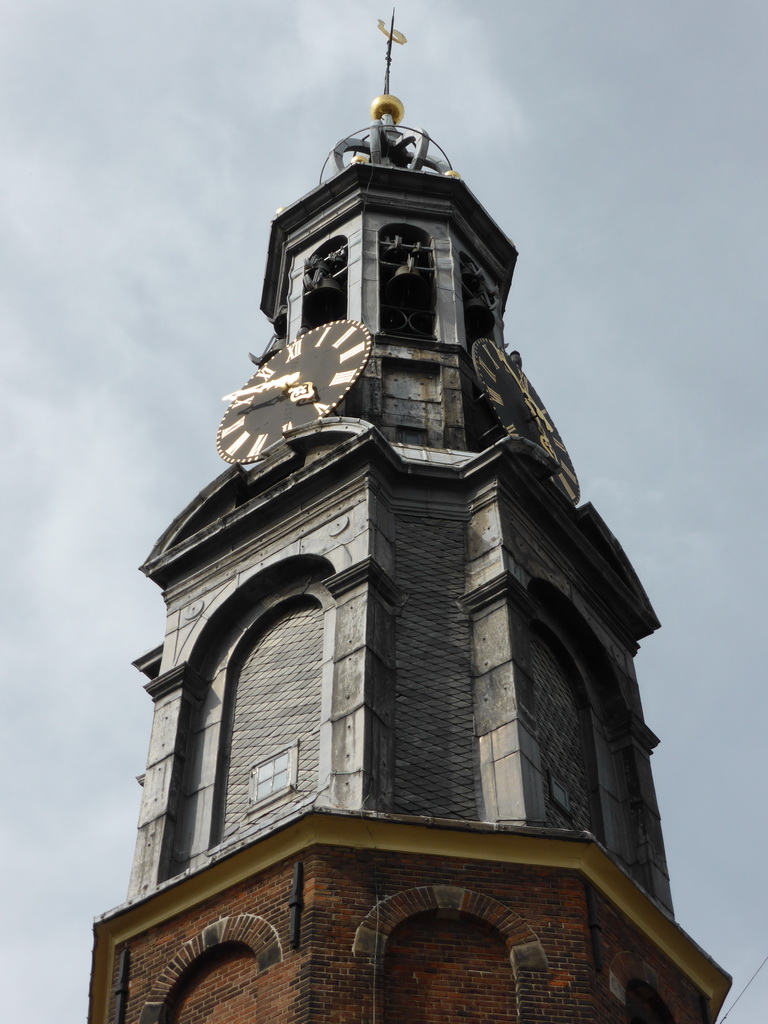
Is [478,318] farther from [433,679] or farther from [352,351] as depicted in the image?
[433,679]

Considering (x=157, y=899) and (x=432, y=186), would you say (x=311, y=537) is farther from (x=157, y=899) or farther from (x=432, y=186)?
(x=432, y=186)

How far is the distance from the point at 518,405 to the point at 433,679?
845 cm

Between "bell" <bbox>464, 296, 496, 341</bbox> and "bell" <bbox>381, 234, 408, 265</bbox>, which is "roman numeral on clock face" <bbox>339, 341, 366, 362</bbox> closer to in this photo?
"bell" <bbox>381, 234, 408, 265</bbox>

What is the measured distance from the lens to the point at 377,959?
19875mm

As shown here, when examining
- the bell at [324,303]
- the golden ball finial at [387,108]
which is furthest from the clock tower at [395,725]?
the golden ball finial at [387,108]

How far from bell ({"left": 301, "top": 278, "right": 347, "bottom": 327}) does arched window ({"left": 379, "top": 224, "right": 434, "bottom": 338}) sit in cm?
97

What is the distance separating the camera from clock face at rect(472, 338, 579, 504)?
3028 centimetres

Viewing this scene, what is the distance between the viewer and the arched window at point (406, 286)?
33031 millimetres

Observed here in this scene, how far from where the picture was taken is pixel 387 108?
41.5 meters

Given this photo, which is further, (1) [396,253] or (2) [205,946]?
(1) [396,253]

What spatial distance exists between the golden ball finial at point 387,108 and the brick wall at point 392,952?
2406 centimetres

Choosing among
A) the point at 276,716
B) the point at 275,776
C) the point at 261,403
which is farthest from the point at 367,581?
the point at 261,403

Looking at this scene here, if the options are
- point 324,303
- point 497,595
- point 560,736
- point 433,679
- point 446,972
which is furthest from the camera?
point 324,303

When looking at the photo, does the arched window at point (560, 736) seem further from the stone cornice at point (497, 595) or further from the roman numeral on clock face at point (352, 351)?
the roman numeral on clock face at point (352, 351)
